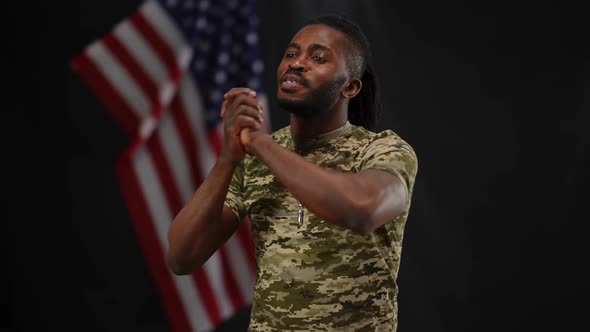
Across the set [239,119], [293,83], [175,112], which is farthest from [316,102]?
[175,112]

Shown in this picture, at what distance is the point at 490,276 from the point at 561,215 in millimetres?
436

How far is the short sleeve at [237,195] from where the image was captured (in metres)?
1.59

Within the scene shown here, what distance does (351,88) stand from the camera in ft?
5.42

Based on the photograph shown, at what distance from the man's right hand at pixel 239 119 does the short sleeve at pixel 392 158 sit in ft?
0.82

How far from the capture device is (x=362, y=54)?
1.69 meters

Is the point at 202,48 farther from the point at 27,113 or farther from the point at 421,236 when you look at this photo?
the point at 421,236

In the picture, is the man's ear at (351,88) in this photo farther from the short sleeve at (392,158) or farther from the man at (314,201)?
the short sleeve at (392,158)

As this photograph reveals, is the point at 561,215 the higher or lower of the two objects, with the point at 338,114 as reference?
lower

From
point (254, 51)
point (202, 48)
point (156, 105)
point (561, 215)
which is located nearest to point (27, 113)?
point (156, 105)

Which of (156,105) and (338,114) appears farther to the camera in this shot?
(156,105)

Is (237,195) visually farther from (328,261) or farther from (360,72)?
(360,72)

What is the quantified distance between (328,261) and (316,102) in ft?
1.17

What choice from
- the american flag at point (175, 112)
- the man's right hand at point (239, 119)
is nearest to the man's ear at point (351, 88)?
the man's right hand at point (239, 119)

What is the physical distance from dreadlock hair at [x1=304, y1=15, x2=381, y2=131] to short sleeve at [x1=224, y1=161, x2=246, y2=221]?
0.35 m
